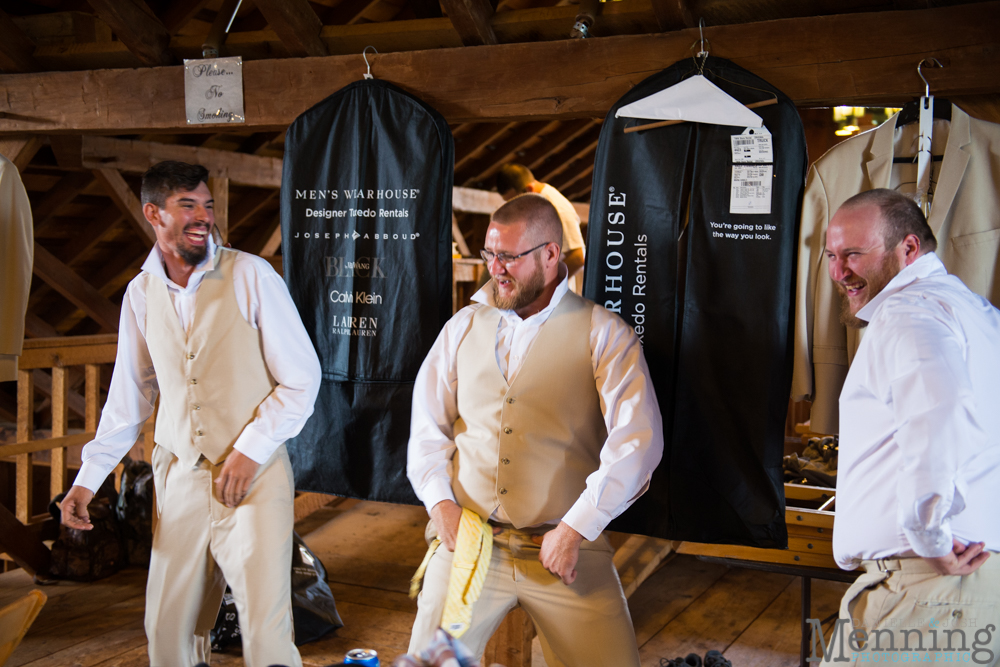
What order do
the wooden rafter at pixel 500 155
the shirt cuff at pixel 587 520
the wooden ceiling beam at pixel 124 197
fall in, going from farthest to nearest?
the wooden rafter at pixel 500 155 → the wooden ceiling beam at pixel 124 197 → the shirt cuff at pixel 587 520

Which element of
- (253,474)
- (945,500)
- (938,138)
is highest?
A: (938,138)

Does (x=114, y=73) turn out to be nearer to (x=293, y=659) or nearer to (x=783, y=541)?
(x=293, y=659)

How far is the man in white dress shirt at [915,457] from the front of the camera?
5.09 ft

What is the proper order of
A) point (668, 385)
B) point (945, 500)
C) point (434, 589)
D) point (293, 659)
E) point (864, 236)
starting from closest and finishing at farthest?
point (945, 500) < point (864, 236) < point (434, 589) < point (293, 659) < point (668, 385)

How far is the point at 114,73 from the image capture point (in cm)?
322

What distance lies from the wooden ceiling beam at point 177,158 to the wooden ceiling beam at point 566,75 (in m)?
1.62

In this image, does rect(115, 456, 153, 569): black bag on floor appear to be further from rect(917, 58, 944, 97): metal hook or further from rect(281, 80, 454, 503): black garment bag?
rect(917, 58, 944, 97): metal hook

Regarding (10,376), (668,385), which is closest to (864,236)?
(668,385)

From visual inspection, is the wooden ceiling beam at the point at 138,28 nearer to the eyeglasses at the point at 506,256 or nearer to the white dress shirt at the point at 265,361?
the white dress shirt at the point at 265,361

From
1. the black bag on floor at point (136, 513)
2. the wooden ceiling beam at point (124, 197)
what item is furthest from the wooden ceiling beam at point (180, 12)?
the black bag on floor at point (136, 513)

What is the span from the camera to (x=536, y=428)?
7.13 ft

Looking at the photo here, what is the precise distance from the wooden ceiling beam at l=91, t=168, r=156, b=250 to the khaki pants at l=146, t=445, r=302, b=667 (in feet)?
11.1

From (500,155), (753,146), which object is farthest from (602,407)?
(500,155)

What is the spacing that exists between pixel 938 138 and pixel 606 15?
112 cm
